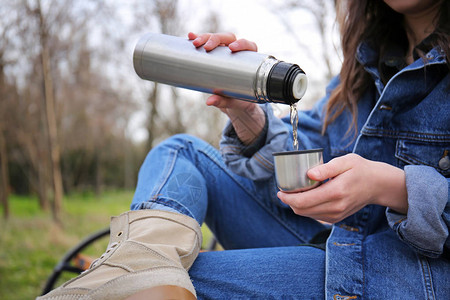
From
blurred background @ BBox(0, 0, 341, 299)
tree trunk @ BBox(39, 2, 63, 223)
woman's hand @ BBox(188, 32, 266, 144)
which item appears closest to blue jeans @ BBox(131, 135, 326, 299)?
woman's hand @ BBox(188, 32, 266, 144)

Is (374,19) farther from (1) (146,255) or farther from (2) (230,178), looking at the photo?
(1) (146,255)

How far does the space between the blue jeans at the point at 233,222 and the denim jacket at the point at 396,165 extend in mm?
72

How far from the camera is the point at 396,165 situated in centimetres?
104

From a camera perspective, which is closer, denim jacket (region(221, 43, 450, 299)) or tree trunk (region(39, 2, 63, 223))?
denim jacket (region(221, 43, 450, 299))

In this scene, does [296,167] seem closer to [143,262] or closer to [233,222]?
[143,262]

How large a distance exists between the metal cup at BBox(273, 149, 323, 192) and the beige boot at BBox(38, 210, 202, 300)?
27 cm

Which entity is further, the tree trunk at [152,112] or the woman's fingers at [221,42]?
the tree trunk at [152,112]

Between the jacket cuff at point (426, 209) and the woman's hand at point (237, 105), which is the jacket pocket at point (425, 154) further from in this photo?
the woman's hand at point (237, 105)

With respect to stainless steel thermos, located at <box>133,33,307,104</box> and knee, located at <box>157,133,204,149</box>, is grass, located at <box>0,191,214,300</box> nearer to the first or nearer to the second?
knee, located at <box>157,133,204,149</box>

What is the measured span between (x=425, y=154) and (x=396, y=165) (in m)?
0.09

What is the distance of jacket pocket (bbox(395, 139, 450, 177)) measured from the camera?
36.7 inches

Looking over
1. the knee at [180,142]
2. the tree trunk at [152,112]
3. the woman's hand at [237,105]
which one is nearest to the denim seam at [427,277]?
the woman's hand at [237,105]

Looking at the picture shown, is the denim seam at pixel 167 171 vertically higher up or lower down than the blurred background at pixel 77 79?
higher up

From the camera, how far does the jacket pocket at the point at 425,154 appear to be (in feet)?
3.06
